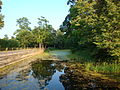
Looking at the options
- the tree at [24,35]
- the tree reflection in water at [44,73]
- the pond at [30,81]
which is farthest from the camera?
the tree at [24,35]

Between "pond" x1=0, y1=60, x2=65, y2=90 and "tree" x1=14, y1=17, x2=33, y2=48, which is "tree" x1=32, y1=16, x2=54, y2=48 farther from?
"pond" x1=0, y1=60, x2=65, y2=90

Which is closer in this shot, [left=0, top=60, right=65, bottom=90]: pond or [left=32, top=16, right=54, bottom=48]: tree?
[left=0, top=60, right=65, bottom=90]: pond

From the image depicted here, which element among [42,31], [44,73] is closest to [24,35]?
[42,31]

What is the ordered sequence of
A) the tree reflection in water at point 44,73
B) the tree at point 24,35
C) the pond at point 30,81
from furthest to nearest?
1. the tree at point 24,35
2. the tree reflection in water at point 44,73
3. the pond at point 30,81

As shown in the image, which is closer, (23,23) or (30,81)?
(30,81)

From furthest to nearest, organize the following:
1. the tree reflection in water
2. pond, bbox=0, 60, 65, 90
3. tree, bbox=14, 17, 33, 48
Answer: tree, bbox=14, 17, 33, 48
the tree reflection in water
pond, bbox=0, 60, 65, 90

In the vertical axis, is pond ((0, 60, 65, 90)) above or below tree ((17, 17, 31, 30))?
below

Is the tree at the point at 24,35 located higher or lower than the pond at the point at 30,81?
higher

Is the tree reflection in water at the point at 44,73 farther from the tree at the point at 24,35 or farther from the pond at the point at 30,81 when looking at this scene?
the tree at the point at 24,35

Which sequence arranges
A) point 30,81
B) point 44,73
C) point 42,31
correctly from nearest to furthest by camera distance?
point 30,81 → point 44,73 → point 42,31

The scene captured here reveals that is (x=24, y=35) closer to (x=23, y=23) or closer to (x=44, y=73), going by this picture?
(x=23, y=23)

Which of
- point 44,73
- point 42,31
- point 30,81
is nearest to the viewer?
point 30,81

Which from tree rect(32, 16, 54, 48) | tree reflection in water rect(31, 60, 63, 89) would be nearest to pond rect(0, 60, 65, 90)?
tree reflection in water rect(31, 60, 63, 89)

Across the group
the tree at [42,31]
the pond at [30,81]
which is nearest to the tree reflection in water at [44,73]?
the pond at [30,81]
